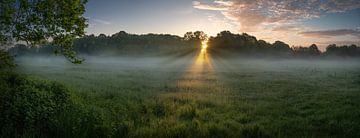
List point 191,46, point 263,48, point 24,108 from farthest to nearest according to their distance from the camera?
point 191,46, point 263,48, point 24,108

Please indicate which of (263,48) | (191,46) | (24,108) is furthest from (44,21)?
(191,46)

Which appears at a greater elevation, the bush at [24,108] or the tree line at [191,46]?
the tree line at [191,46]

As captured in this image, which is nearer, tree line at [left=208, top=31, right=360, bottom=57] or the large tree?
the large tree

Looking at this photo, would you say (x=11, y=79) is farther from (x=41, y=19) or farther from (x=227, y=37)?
(x=227, y=37)

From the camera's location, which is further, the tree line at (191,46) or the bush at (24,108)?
the tree line at (191,46)

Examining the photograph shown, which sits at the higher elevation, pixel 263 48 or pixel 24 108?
pixel 263 48

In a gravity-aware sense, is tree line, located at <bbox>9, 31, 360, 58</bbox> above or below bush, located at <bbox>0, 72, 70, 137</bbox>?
above

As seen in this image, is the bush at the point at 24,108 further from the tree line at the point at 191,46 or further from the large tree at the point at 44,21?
the tree line at the point at 191,46

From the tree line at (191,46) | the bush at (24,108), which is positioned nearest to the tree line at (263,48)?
the tree line at (191,46)

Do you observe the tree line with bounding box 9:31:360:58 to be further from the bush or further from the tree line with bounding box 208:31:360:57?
the bush

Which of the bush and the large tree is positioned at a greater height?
the large tree

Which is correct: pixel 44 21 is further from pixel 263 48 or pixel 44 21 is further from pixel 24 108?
pixel 263 48

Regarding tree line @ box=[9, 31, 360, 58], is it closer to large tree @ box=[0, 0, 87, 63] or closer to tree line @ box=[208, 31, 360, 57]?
tree line @ box=[208, 31, 360, 57]

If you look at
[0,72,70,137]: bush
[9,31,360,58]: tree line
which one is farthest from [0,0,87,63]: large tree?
[9,31,360,58]: tree line
